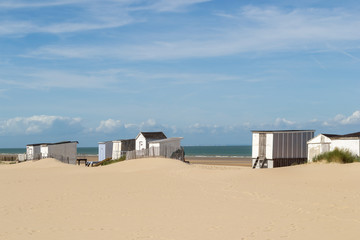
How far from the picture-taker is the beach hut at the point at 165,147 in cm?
4062

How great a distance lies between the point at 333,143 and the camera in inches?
1308

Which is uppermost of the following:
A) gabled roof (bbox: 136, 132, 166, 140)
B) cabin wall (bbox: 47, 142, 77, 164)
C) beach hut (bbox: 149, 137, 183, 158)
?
gabled roof (bbox: 136, 132, 166, 140)

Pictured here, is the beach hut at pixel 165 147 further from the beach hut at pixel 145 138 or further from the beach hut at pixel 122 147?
the beach hut at pixel 122 147

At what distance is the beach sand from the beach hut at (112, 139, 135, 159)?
3128cm

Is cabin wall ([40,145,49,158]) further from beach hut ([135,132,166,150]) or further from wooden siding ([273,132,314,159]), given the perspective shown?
wooden siding ([273,132,314,159])

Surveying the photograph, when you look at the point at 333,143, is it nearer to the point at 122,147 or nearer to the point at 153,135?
the point at 153,135

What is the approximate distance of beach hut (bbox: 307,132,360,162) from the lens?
3150 centimetres

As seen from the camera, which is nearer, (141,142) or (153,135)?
(141,142)

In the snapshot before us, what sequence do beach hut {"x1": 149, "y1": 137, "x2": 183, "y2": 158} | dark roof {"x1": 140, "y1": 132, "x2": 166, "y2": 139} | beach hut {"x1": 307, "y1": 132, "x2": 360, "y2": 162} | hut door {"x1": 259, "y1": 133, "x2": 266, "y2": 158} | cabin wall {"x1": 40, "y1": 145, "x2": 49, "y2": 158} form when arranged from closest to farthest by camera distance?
beach hut {"x1": 307, "y1": 132, "x2": 360, "y2": 162} → hut door {"x1": 259, "y1": 133, "x2": 266, "y2": 158} → beach hut {"x1": 149, "y1": 137, "x2": 183, "y2": 158} → dark roof {"x1": 140, "y1": 132, "x2": 166, "y2": 139} → cabin wall {"x1": 40, "y1": 145, "x2": 49, "y2": 158}

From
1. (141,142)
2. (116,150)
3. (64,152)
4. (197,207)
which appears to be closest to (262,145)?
(141,142)

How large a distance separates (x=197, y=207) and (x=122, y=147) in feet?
135

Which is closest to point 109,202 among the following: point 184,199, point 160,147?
point 184,199

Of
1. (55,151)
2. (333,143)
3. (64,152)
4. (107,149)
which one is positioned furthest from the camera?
(64,152)

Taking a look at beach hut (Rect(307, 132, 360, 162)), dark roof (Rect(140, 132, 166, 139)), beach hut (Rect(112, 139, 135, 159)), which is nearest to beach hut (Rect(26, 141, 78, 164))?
beach hut (Rect(112, 139, 135, 159))
